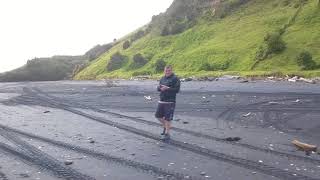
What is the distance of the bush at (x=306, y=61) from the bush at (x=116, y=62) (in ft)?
118

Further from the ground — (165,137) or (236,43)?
(236,43)

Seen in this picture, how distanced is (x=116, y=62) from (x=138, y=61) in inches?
248

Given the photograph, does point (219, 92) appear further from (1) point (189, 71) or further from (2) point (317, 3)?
Answer: (2) point (317, 3)

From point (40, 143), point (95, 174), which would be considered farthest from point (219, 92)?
point (95, 174)

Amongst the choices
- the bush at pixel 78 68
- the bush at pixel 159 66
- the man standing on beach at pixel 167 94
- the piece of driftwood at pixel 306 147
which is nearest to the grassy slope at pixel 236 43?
the bush at pixel 159 66

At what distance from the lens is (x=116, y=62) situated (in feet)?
268

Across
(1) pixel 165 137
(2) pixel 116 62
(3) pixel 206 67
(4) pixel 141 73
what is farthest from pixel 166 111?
(2) pixel 116 62

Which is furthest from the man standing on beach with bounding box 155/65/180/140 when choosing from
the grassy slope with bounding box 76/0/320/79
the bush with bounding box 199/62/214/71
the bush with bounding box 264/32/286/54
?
the bush with bounding box 199/62/214/71

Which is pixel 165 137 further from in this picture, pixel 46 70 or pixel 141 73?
pixel 46 70

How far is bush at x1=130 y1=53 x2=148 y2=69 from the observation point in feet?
249

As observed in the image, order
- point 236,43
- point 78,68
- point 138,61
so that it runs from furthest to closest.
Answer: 1. point 78,68
2. point 138,61
3. point 236,43

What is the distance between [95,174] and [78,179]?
2.45ft

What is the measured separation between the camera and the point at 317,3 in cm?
6594

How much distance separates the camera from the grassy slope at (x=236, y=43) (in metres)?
56.1
